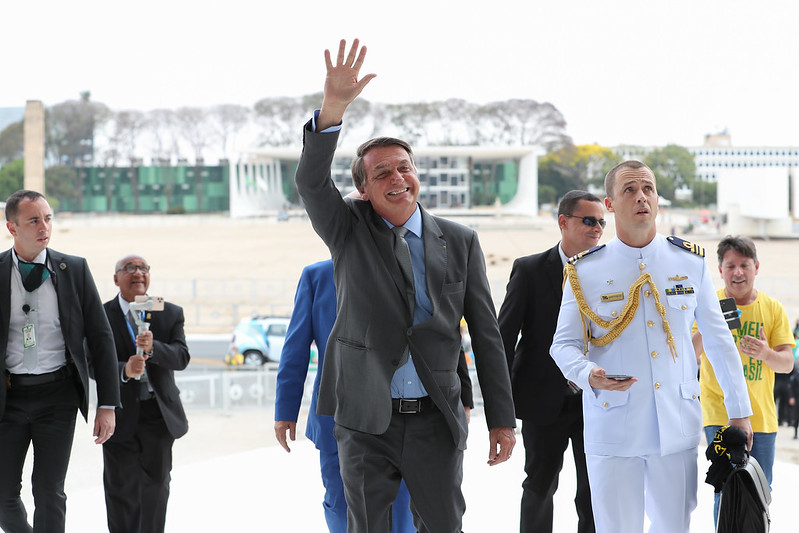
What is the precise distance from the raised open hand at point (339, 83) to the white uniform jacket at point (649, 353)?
79 cm

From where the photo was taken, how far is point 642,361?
2150 mm

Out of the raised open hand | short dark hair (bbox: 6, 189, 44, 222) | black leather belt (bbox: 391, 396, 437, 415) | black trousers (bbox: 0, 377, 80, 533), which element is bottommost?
black trousers (bbox: 0, 377, 80, 533)

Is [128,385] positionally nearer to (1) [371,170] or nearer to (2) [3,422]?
(2) [3,422]

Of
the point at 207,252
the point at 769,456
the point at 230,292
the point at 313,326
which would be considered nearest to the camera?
the point at 313,326

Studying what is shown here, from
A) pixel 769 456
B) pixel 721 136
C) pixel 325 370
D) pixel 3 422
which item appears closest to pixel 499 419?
pixel 325 370

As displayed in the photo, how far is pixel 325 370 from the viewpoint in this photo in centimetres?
209

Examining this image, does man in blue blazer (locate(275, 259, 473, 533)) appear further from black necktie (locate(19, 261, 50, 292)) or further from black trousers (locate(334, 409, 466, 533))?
black necktie (locate(19, 261, 50, 292))

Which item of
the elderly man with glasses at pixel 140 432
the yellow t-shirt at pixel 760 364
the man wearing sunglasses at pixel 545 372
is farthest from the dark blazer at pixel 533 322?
the elderly man with glasses at pixel 140 432

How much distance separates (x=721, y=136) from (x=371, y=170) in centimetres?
7370

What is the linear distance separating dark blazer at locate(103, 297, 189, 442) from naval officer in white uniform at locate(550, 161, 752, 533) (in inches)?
62.7

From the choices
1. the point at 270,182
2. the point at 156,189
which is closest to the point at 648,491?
the point at 270,182

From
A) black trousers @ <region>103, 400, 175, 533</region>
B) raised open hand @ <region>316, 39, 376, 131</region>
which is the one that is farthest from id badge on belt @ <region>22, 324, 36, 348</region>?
raised open hand @ <region>316, 39, 376, 131</region>

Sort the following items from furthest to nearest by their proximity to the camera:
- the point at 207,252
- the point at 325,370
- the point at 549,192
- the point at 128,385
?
the point at 549,192 < the point at 207,252 < the point at 128,385 < the point at 325,370

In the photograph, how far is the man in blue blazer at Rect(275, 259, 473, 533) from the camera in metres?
2.61
